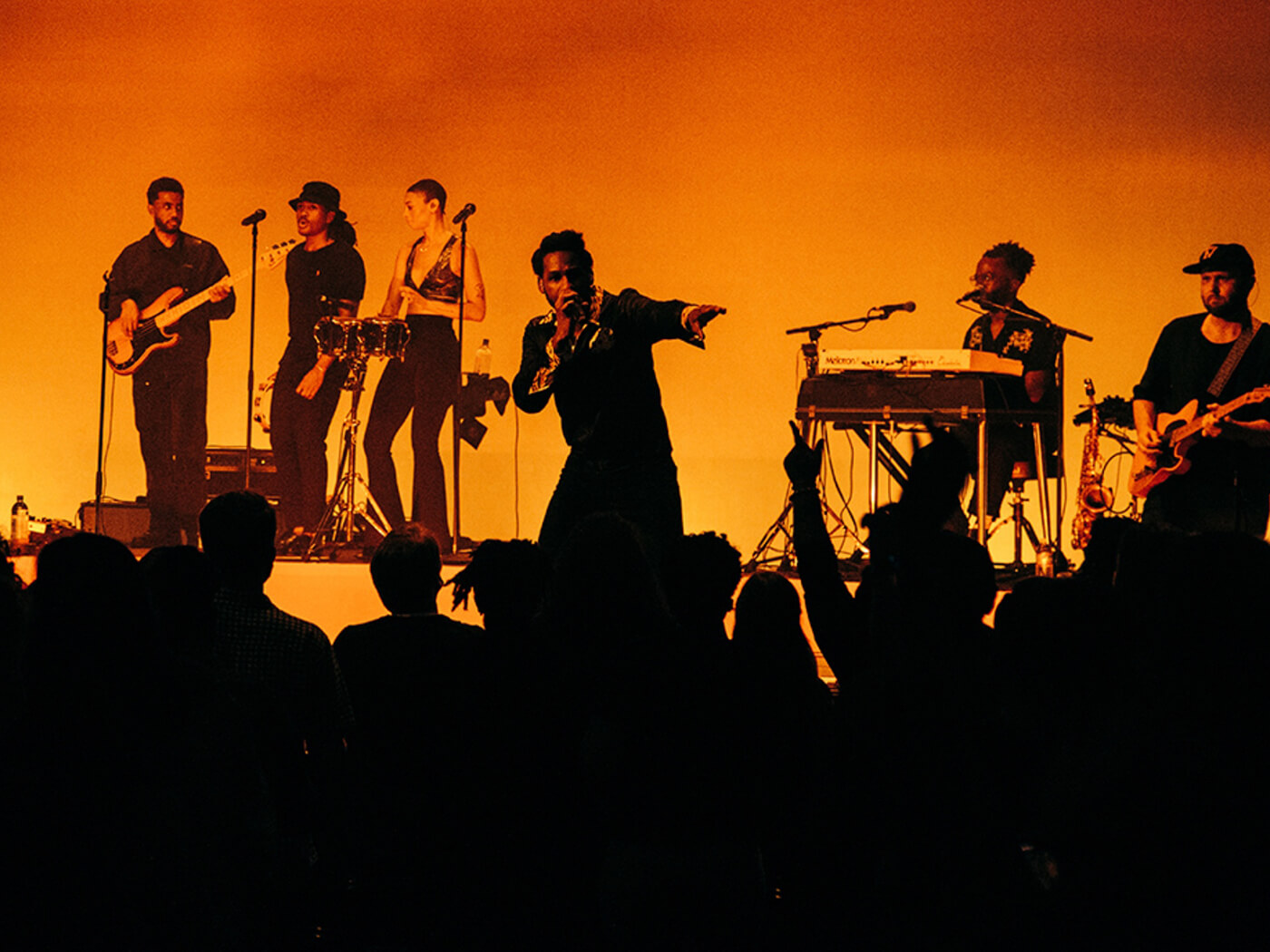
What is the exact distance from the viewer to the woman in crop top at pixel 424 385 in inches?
308

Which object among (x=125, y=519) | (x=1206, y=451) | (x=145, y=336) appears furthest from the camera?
(x=145, y=336)

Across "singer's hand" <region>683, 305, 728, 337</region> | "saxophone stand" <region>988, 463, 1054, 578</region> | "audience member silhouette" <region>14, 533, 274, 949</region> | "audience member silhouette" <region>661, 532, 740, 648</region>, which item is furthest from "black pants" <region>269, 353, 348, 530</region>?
"audience member silhouette" <region>14, 533, 274, 949</region>

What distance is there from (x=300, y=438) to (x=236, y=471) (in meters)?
0.44

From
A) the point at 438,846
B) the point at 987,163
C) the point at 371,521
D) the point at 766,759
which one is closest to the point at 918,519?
the point at 766,759

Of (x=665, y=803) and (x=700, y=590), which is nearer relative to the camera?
(x=665, y=803)

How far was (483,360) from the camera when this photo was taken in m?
8.08

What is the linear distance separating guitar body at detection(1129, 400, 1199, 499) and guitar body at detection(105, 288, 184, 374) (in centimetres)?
574

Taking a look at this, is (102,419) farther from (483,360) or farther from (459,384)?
(483,360)

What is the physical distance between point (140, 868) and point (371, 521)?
6.22 m

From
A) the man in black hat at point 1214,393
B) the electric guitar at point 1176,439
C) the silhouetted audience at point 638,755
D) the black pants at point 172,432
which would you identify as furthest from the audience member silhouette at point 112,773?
the black pants at point 172,432

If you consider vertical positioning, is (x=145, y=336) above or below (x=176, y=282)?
below

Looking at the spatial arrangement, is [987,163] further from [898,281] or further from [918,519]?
[918,519]

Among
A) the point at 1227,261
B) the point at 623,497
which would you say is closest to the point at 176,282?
the point at 623,497

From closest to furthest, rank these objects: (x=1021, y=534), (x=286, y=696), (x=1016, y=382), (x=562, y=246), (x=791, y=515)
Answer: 1. (x=286, y=696)
2. (x=562, y=246)
3. (x=791, y=515)
4. (x=1016, y=382)
5. (x=1021, y=534)
